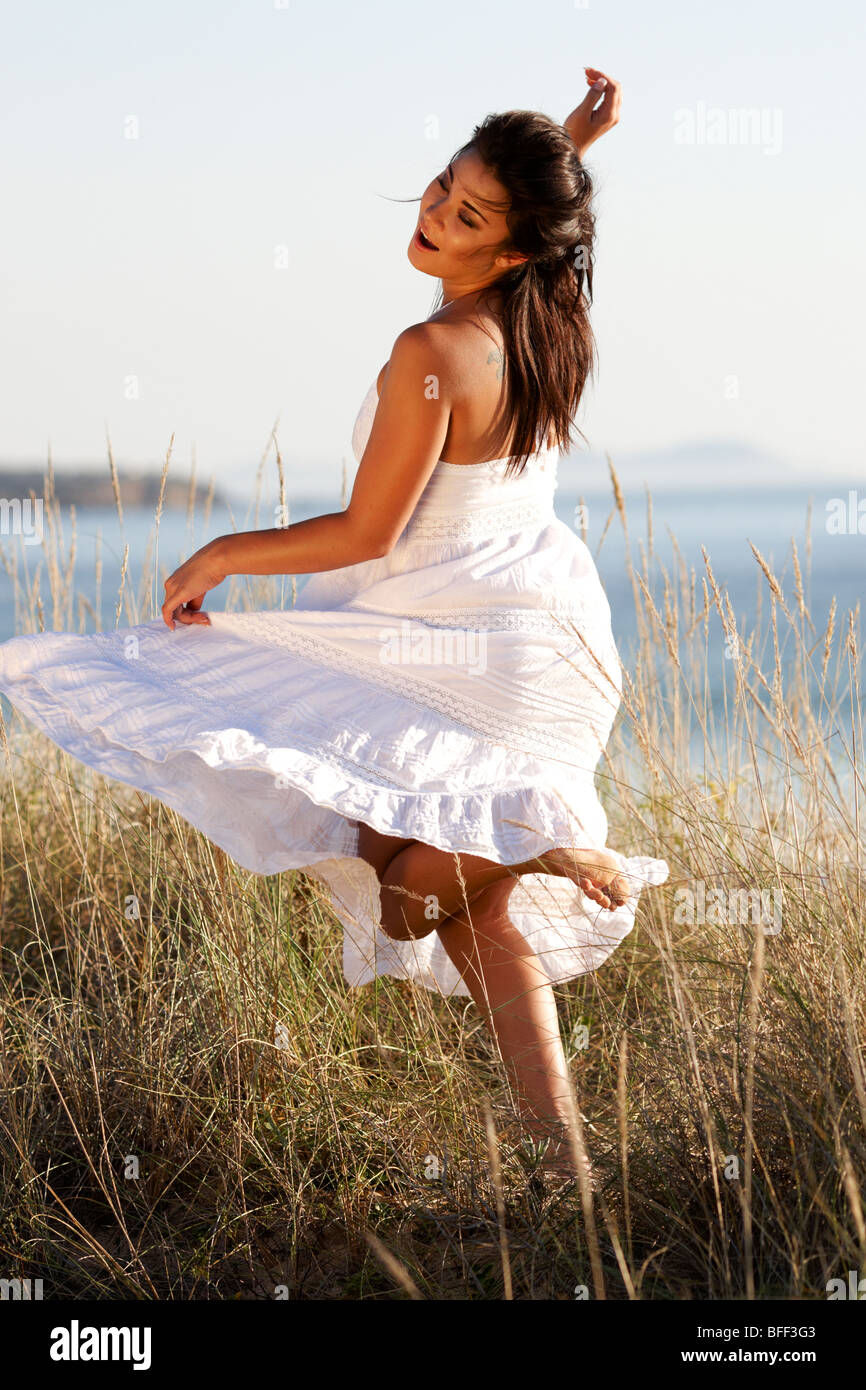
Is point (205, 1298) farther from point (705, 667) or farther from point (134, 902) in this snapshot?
point (705, 667)

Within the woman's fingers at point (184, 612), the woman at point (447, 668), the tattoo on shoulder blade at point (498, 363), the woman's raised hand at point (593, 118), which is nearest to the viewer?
the woman at point (447, 668)

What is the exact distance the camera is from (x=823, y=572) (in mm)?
16234

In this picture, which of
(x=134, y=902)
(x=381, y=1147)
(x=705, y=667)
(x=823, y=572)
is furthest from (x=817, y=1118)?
(x=823, y=572)

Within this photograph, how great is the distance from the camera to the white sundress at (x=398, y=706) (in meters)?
1.92

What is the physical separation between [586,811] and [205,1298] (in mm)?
915

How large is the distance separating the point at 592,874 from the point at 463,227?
1064 millimetres

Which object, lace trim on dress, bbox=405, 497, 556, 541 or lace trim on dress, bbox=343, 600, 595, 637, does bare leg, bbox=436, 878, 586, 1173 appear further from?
lace trim on dress, bbox=405, 497, 556, 541

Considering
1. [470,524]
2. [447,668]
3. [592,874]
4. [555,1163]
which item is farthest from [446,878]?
[470,524]

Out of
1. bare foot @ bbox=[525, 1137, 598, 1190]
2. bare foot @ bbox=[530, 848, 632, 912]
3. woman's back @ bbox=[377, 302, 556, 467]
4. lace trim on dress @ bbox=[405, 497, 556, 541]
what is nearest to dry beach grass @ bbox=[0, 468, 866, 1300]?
bare foot @ bbox=[525, 1137, 598, 1190]

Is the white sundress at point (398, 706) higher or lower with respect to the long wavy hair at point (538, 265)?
lower

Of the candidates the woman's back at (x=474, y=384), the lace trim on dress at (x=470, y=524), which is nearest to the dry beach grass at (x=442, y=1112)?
the lace trim on dress at (x=470, y=524)

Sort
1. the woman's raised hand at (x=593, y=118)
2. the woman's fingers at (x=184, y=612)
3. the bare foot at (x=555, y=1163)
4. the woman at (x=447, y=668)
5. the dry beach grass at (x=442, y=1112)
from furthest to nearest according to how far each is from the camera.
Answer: the woman's raised hand at (x=593, y=118) < the woman's fingers at (x=184, y=612) < the woman at (x=447, y=668) < the bare foot at (x=555, y=1163) < the dry beach grass at (x=442, y=1112)

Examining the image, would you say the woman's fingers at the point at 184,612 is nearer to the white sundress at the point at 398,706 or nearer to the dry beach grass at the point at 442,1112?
the white sundress at the point at 398,706
